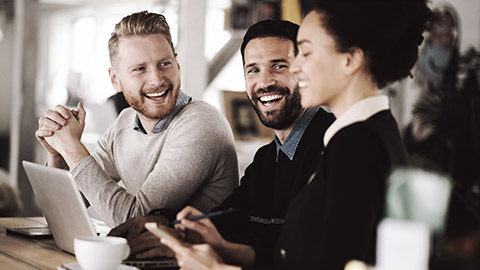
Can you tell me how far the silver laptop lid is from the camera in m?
1.56

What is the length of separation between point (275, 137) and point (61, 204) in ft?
2.31

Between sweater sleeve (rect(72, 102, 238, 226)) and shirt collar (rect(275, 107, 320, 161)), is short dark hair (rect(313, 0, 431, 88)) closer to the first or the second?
shirt collar (rect(275, 107, 320, 161))

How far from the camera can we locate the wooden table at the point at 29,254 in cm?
161

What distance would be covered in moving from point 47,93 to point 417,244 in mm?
6359

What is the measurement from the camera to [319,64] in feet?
4.58

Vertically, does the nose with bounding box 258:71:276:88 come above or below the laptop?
above

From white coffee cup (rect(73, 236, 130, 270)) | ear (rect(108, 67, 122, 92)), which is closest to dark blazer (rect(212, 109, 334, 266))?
white coffee cup (rect(73, 236, 130, 270))

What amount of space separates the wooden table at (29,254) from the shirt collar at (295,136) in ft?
2.25

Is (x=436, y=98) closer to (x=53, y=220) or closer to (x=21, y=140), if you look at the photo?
(x=53, y=220)

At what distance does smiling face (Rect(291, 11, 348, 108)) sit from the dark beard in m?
0.61

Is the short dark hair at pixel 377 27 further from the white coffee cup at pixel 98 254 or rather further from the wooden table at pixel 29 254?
the wooden table at pixel 29 254

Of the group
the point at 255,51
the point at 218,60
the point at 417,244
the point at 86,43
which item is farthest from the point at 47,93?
the point at 417,244

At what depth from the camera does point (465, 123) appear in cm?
393

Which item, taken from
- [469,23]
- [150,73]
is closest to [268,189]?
[150,73]
